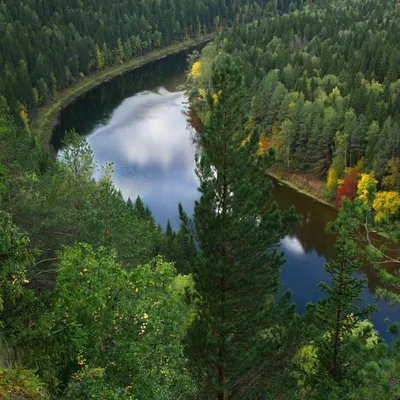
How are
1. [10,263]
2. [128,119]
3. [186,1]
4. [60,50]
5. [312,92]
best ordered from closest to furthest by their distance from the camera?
1. [10,263]
2. [312,92]
3. [128,119]
4. [60,50]
5. [186,1]

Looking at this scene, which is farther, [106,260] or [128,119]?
[128,119]

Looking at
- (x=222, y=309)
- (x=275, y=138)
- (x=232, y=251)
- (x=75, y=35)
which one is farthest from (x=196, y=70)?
(x=222, y=309)

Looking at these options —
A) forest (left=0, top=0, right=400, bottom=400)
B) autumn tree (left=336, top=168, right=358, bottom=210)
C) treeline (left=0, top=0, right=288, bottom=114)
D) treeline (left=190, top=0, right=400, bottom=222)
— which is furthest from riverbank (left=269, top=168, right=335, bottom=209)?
treeline (left=0, top=0, right=288, bottom=114)

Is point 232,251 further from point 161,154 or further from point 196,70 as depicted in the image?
point 196,70

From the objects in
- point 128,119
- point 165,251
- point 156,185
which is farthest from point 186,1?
point 165,251

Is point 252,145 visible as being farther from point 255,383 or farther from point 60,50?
point 60,50

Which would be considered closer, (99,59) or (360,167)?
(360,167)
